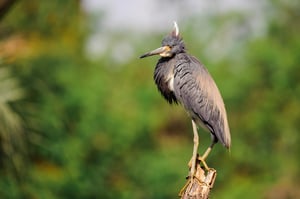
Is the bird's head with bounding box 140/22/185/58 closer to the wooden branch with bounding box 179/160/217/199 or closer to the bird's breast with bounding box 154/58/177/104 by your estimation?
the bird's breast with bounding box 154/58/177/104

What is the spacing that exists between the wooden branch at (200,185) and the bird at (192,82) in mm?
337

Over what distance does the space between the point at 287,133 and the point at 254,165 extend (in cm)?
163

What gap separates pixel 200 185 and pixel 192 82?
2.48 ft

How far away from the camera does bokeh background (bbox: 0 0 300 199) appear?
1811cm

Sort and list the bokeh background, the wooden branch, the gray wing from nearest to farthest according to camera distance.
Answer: the wooden branch → the gray wing → the bokeh background

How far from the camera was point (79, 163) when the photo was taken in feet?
72.8

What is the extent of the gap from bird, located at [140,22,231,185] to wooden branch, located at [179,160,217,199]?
0.34 m

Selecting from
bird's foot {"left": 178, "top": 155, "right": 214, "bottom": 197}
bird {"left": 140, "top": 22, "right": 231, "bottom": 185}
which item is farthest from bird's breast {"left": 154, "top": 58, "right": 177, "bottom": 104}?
bird's foot {"left": 178, "top": 155, "right": 214, "bottom": 197}

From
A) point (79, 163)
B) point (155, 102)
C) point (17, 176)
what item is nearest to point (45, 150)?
point (79, 163)

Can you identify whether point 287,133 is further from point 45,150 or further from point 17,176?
point 17,176

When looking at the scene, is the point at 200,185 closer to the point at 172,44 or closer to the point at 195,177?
the point at 195,177

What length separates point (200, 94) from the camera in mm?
6742

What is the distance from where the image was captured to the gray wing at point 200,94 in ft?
22.0

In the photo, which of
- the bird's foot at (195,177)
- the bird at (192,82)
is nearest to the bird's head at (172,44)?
the bird at (192,82)
